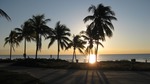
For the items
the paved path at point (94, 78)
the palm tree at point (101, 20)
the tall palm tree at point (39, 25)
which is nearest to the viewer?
the paved path at point (94, 78)

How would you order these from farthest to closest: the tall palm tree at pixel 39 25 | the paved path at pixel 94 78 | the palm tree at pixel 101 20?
1. the tall palm tree at pixel 39 25
2. the palm tree at pixel 101 20
3. the paved path at pixel 94 78

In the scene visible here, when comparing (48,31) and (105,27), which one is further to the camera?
(48,31)

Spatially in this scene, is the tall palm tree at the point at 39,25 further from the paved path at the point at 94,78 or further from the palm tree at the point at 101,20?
the paved path at the point at 94,78

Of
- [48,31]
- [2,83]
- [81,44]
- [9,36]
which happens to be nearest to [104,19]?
[48,31]

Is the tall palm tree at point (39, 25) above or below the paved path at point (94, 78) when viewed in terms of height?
above

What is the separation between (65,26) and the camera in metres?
56.2

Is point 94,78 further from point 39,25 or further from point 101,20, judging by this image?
point 39,25

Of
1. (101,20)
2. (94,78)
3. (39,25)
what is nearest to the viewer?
(94,78)

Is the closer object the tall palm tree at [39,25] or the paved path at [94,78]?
the paved path at [94,78]

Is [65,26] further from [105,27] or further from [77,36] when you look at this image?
[105,27]

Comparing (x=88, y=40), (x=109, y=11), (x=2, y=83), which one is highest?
(x=109, y=11)

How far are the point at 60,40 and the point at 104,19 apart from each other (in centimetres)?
1844

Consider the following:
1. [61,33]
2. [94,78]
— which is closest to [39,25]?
[61,33]

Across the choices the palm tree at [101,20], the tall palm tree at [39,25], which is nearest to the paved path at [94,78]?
the palm tree at [101,20]
